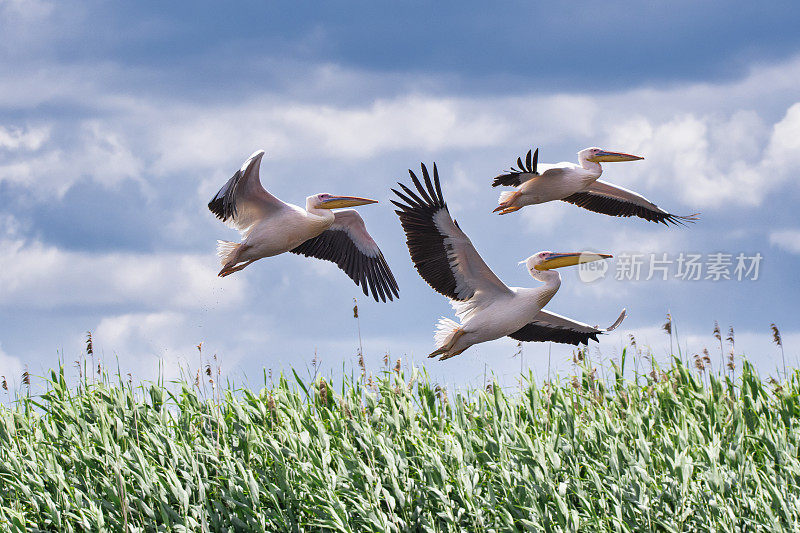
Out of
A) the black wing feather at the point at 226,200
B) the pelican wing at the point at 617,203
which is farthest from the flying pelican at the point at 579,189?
the black wing feather at the point at 226,200

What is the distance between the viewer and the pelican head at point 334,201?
8906 millimetres

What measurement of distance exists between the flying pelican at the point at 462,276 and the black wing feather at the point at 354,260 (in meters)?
1.23

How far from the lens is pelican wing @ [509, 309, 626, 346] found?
955 centimetres

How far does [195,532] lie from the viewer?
6.20 m

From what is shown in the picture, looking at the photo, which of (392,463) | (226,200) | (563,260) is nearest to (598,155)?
(563,260)

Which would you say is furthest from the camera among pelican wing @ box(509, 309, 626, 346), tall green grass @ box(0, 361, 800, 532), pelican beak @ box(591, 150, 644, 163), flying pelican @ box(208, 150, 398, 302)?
pelican beak @ box(591, 150, 644, 163)

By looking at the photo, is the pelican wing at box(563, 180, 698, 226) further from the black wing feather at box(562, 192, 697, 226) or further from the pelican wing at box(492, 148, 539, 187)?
the pelican wing at box(492, 148, 539, 187)

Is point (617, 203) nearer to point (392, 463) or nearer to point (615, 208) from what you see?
point (615, 208)

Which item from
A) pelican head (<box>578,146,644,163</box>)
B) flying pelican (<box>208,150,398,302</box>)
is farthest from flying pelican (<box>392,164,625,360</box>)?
pelican head (<box>578,146,644,163</box>)

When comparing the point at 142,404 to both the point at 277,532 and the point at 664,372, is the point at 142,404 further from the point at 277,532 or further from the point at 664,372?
the point at 664,372

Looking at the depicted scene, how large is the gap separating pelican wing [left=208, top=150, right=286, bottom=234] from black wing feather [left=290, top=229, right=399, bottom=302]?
1260 millimetres

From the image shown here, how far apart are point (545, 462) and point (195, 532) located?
2860 mm

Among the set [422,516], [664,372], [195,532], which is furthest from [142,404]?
[664,372]

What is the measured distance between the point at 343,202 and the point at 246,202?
1.10 m
